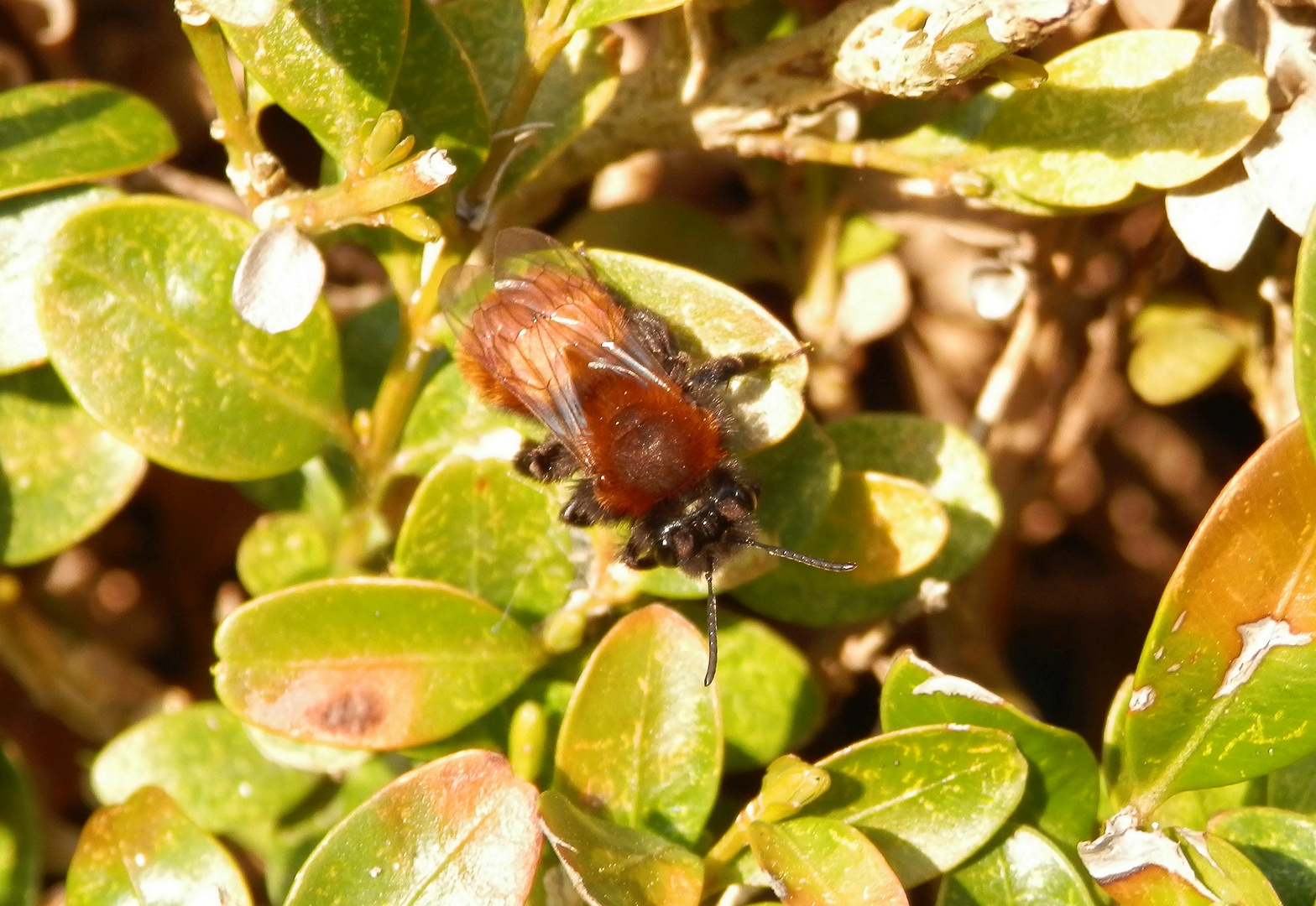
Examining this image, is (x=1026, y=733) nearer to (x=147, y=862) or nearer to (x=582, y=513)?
(x=582, y=513)

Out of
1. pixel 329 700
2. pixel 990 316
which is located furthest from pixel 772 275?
pixel 329 700

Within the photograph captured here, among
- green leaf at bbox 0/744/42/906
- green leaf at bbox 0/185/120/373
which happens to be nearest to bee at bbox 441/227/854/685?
green leaf at bbox 0/185/120/373

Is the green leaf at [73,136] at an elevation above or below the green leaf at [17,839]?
above

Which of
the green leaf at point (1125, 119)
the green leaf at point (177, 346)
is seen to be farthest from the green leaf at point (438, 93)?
the green leaf at point (1125, 119)

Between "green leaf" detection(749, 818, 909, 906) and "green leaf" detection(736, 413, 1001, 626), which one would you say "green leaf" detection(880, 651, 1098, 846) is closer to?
"green leaf" detection(749, 818, 909, 906)

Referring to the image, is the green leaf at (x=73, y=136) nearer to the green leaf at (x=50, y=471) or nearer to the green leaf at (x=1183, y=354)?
the green leaf at (x=50, y=471)

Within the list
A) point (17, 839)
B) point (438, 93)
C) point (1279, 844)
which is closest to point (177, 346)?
point (438, 93)
